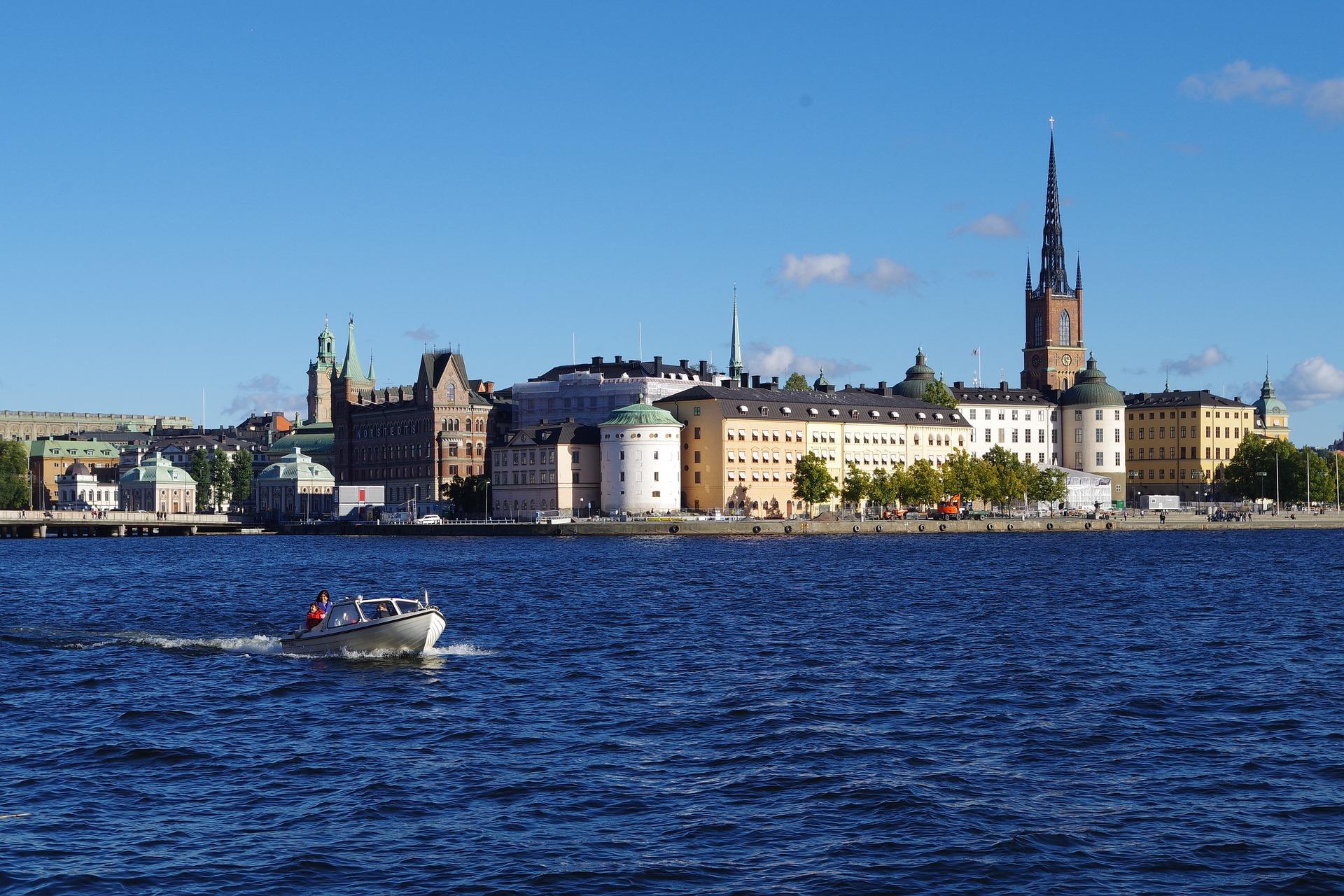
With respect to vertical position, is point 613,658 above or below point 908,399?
below

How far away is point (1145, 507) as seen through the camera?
191 metres

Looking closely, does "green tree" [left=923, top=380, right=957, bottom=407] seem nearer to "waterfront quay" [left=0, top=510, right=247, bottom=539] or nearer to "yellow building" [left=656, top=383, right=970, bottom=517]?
"yellow building" [left=656, top=383, right=970, bottom=517]

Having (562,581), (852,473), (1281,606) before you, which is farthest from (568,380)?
(1281,606)

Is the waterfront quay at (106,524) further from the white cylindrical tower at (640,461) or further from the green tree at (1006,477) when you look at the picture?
the green tree at (1006,477)

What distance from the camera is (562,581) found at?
7912 centimetres

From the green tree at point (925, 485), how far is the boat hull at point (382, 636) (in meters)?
125

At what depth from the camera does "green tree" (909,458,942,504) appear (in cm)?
16400

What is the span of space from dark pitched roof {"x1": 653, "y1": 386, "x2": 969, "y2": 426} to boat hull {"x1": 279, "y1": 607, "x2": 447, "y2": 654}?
121m

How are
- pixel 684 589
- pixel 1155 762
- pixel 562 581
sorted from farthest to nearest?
pixel 562 581
pixel 684 589
pixel 1155 762

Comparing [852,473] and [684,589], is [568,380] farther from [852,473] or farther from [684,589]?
[684,589]

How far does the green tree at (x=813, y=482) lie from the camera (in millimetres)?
159625

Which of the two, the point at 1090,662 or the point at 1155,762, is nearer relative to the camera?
the point at 1155,762

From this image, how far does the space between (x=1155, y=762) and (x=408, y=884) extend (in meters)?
13.4

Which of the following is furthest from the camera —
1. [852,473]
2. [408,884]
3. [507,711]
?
[852,473]
